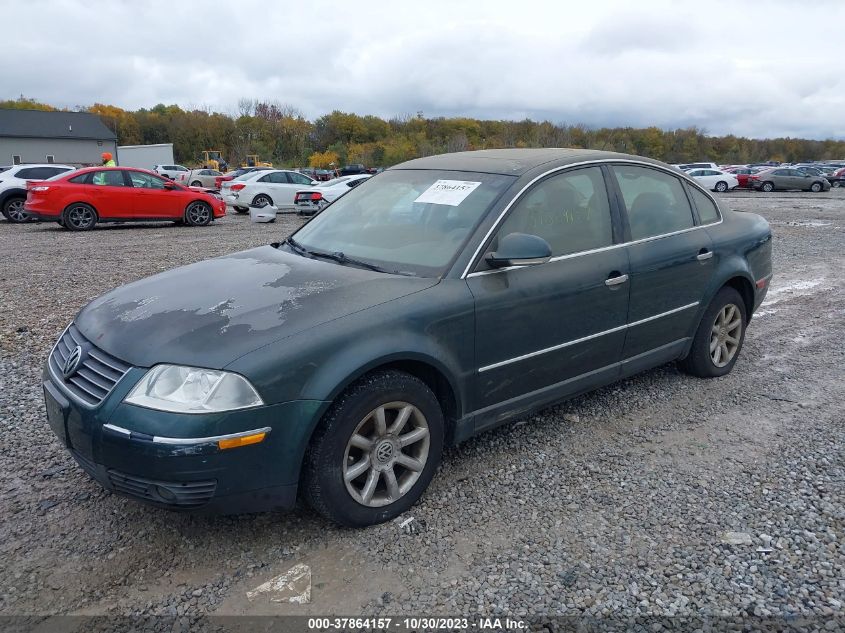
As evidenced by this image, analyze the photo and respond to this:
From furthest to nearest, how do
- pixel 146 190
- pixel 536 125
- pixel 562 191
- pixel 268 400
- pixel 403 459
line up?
pixel 536 125
pixel 146 190
pixel 562 191
pixel 403 459
pixel 268 400

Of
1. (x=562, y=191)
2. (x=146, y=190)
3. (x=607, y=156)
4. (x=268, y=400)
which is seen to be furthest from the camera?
(x=146, y=190)

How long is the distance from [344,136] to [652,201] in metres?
79.9

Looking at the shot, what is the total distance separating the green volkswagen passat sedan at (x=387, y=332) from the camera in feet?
8.73

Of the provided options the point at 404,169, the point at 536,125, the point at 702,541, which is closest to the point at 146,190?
the point at 404,169

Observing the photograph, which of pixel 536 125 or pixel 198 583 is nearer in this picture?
pixel 198 583

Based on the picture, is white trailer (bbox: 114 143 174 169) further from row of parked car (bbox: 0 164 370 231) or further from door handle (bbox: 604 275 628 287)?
door handle (bbox: 604 275 628 287)

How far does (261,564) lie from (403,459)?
0.78 m

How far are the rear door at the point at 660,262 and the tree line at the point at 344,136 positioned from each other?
6472 centimetres

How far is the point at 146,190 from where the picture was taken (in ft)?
50.9

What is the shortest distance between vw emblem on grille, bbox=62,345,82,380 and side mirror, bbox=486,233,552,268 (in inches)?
78.9

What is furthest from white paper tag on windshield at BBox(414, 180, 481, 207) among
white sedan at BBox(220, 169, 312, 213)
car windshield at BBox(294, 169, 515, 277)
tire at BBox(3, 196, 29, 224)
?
white sedan at BBox(220, 169, 312, 213)

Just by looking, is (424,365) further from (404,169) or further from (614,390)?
(614,390)

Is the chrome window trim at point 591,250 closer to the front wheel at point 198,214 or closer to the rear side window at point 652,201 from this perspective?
the rear side window at point 652,201

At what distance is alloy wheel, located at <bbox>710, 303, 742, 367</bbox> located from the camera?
497 centimetres
